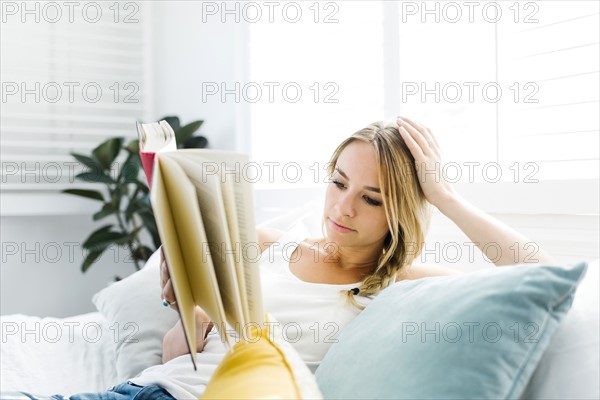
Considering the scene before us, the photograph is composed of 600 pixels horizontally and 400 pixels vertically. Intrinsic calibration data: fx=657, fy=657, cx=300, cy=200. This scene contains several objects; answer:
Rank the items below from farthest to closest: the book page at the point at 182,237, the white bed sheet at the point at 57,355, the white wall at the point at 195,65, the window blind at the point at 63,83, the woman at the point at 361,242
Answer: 1. the window blind at the point at 63,83
2. the white wall at the point at 195,65
3. the white bed sheet at the point at 57,355
4. the woman at the point at 361,242
5. the book page at the point at 182,237

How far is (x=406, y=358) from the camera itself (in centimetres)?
90

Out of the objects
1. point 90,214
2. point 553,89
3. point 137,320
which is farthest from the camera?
point 90,214

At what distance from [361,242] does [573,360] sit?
0.67 m

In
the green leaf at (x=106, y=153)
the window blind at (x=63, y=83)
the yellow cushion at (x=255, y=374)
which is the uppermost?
the window blind at (x=63, y=83)

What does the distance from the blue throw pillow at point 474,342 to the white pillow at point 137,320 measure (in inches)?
31.6

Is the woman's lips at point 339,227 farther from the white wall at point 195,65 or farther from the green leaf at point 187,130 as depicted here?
the green leaf at point 187,130

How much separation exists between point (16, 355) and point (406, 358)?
1.25m

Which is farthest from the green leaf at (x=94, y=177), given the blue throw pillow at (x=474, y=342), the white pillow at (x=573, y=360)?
the white pillow at (x=573, y=360)

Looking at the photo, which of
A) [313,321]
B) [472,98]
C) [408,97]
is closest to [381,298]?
[313,321]

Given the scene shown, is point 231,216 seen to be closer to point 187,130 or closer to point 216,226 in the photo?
point 216,226

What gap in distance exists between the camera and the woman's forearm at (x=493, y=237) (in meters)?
1.29

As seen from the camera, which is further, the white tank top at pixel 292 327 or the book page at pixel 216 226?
the white tank top at pixel 292 327

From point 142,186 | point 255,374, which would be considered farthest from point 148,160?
point 142,186

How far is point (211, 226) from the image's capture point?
0.84 m
